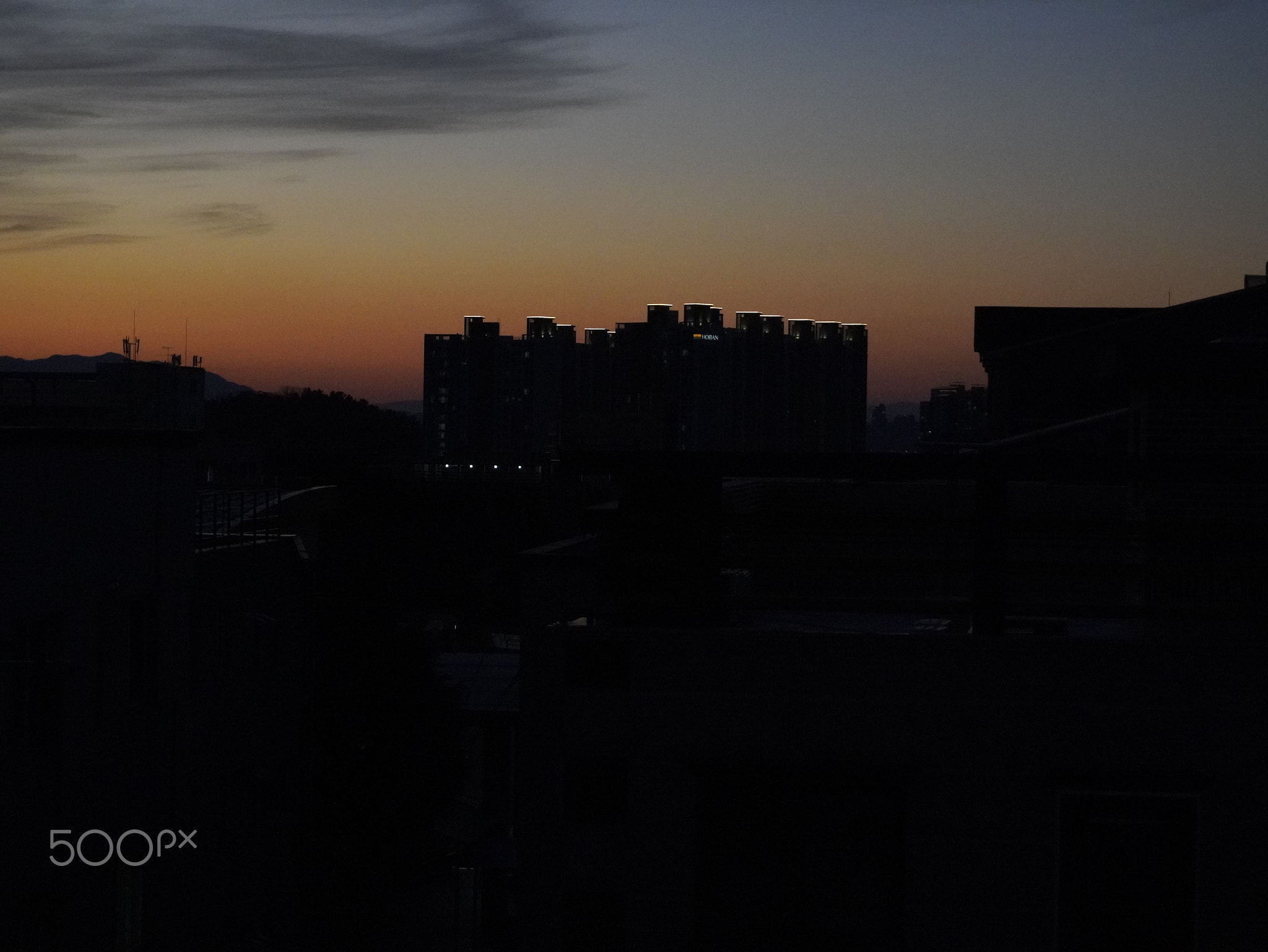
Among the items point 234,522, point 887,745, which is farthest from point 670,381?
point 887,745

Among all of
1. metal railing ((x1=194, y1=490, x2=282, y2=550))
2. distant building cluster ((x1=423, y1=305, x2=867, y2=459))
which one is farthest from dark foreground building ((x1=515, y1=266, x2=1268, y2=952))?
distant building cluster ((x1=423, y1=305, x2=867, y2=459))

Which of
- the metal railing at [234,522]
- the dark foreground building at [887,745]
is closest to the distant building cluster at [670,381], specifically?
the metal railing at [234,522]

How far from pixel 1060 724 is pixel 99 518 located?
29.4ft

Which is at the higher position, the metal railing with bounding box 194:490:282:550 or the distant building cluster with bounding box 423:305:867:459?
the distant building cluster with bounding box 423:305:867:459

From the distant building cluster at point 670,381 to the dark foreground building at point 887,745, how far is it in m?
117

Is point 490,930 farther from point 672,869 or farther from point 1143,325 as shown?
point 672,869

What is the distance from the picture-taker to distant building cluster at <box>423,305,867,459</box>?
5472 inches

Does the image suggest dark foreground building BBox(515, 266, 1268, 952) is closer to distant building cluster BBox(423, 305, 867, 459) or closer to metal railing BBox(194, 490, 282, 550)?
metal railing BBox(194, 490, 282, 550)

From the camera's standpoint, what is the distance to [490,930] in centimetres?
1884

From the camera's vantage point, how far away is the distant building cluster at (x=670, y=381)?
13900 cm

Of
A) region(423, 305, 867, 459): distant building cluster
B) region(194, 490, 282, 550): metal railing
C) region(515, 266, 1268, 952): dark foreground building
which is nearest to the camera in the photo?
region(515, 266, 1268, 952): dark foreground building

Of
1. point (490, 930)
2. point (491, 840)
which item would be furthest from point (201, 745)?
point (491, 840)

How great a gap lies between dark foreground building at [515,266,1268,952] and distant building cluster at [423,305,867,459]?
11737 centimetres

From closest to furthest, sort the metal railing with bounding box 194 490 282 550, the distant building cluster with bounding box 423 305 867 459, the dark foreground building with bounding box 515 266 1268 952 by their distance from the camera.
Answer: the dark foreground building with bounding box 515 266 1268 952 → the metal railing with bounding box 194 490 282 550 → the distant building cluster with bounding box 423 305 867 459
